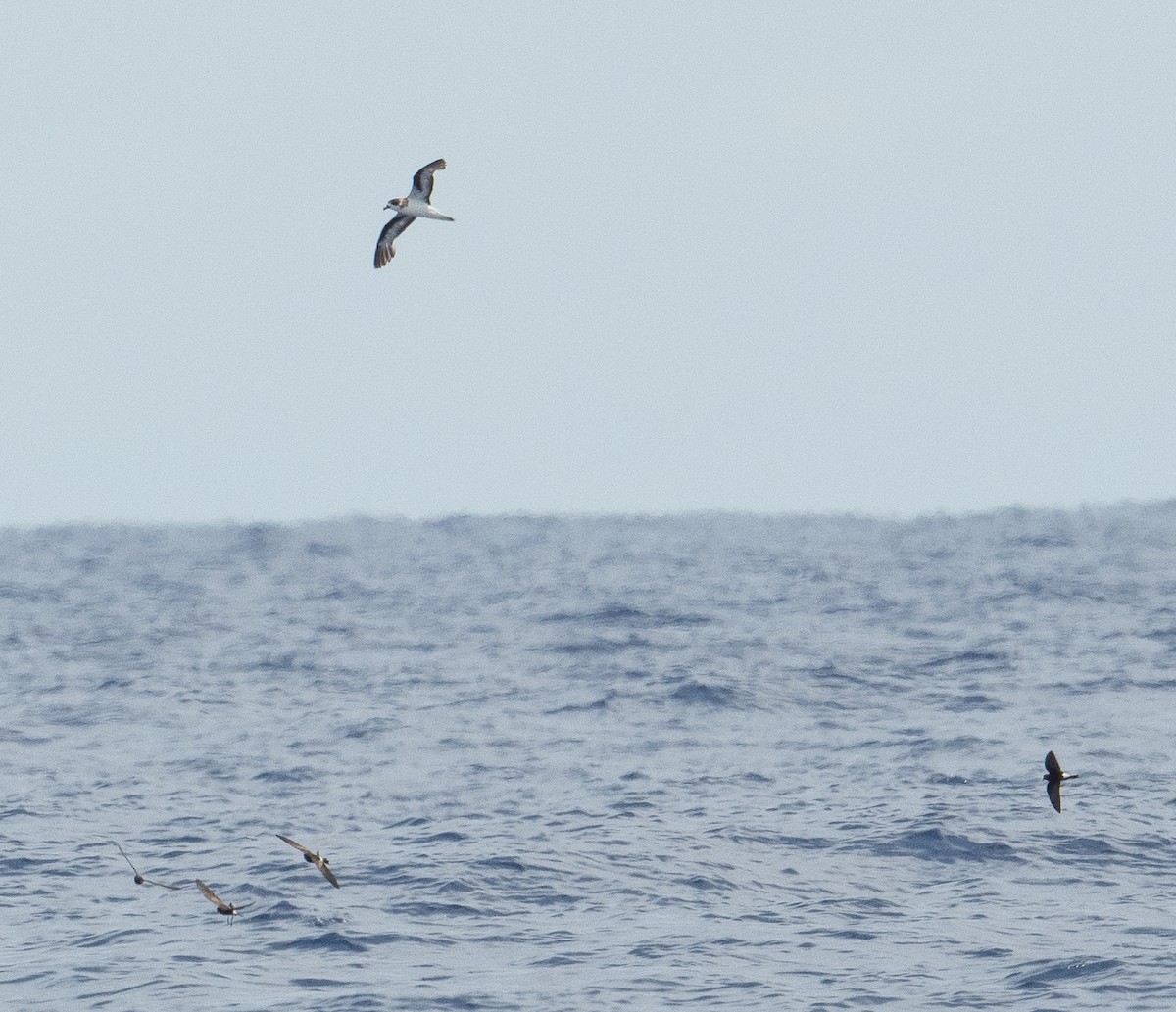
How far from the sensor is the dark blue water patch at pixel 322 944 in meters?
16.2

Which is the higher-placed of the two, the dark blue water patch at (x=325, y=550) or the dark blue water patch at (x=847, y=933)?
the dark blue water patch at (x=325, y=550)

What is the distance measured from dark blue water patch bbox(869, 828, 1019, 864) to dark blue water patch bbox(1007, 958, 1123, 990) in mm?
3553

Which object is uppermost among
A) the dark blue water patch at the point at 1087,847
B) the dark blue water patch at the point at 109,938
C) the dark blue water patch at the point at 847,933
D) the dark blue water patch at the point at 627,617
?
the dark blue water patch at the point at 627,617

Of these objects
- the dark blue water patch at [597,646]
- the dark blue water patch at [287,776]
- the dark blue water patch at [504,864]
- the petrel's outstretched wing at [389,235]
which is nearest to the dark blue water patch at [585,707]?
the dark blue water patch at [287,776]

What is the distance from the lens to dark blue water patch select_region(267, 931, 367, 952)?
639 inches

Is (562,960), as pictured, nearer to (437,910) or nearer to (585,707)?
(437,910)

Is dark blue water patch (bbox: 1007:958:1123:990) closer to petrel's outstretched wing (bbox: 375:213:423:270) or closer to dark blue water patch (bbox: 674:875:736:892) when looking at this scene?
dark blue water patch (bbox: 674:875:736:892)

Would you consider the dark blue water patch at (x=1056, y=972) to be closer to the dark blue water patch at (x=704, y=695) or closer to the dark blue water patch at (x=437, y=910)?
the dark blue water patch at (x=437, y=910)

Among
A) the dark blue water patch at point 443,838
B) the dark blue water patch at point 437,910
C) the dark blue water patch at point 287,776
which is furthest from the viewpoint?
the dark blue water patch at point 287,776

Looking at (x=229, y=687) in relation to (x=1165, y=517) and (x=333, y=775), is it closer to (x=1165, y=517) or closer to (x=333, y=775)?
(x=333, y=775)

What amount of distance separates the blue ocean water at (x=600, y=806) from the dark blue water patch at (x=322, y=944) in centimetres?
5

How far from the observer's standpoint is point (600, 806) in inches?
852

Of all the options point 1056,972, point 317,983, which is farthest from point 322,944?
point 1056,972

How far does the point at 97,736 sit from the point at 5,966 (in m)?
12.3
